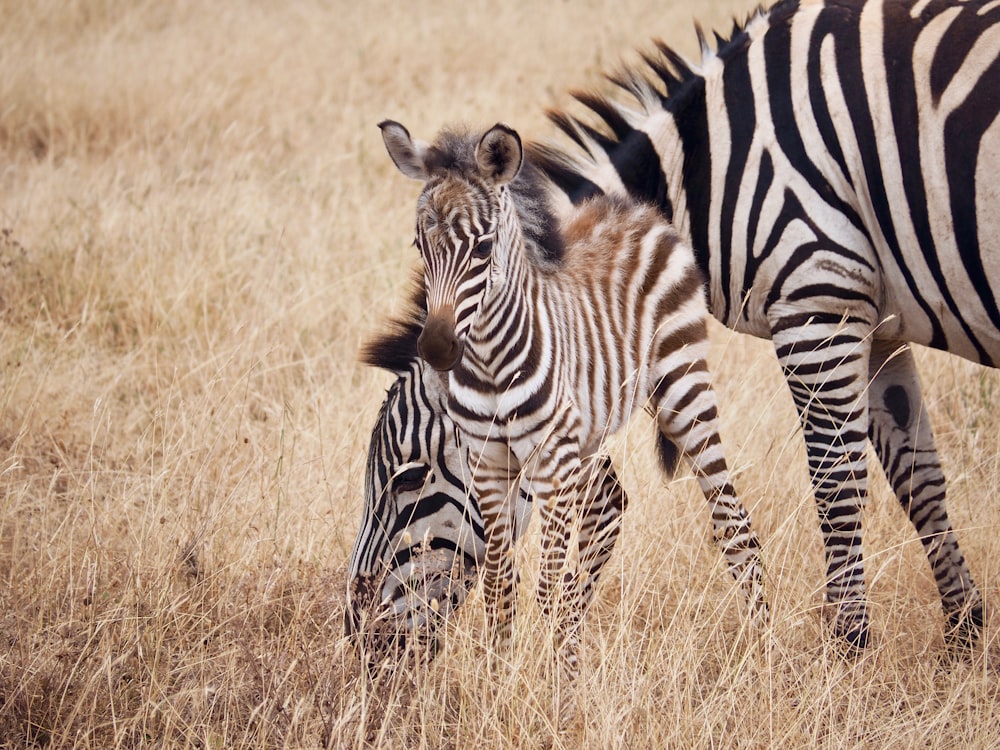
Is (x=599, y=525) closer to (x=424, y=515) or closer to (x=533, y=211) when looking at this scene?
(x=424, y=515)

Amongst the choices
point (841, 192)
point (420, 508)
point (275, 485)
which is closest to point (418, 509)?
point (420, 508)

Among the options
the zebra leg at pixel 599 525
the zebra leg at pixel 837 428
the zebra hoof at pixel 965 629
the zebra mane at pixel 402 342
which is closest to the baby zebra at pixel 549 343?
the zebra leg at pixel 599 525

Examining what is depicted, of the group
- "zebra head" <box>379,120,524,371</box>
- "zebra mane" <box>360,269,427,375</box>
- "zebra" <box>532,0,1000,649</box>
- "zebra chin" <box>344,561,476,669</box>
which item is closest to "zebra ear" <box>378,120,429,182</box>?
"zebra head" <box>379,120,524,371</box>

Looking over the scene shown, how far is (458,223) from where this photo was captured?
3393 mm

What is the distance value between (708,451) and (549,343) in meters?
0.81

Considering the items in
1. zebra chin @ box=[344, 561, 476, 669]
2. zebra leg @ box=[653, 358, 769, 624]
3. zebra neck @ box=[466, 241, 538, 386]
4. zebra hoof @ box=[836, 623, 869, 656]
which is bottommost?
zebra chin @ box=[344, 561, 476, 669]

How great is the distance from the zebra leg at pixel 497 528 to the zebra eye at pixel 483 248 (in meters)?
0.66

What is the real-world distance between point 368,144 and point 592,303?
603 cm

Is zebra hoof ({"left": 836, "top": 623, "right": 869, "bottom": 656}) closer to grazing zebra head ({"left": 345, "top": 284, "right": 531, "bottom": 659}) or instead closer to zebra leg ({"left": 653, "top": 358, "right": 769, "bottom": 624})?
zebra leg ({"left": 653, "top": 358, "right": 769, "bottom": 624})

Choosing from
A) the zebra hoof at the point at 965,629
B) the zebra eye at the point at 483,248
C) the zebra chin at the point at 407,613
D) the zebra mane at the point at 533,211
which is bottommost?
the zebra chin at the point at 407,613

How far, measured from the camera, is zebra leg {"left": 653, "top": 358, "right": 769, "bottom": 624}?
3.98m

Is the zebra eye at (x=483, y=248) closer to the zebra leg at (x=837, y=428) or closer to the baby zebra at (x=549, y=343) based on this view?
the baby zebra at (x=549, y=343)

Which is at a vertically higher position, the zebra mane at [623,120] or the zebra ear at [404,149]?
the zebra mane at [623,120]

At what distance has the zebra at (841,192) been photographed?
396 centimetres
